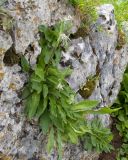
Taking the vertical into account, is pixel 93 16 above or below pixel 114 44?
above

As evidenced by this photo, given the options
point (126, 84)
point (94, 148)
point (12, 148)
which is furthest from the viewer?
point (126, 84)

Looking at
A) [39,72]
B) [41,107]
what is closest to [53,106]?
[41,107]

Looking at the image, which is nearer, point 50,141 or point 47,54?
point 47,54

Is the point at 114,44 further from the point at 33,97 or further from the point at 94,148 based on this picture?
the point at 33,97

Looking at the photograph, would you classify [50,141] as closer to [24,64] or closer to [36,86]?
[36,86]

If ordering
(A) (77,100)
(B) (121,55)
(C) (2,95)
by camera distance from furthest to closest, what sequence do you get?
(B) (121,55), (A) (77,100), (C) (2,95)

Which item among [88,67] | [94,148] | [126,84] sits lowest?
[94,148]

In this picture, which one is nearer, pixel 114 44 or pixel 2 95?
pixel 2 95

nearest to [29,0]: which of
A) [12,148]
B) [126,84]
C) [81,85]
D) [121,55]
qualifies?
[81,85]

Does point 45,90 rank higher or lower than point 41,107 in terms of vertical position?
higher

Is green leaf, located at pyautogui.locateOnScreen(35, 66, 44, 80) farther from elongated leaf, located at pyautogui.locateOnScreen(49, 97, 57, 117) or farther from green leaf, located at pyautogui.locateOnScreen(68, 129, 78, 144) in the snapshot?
green leaf, located at pyautogui.locateOnScreen(68, 129, 78, 144)
